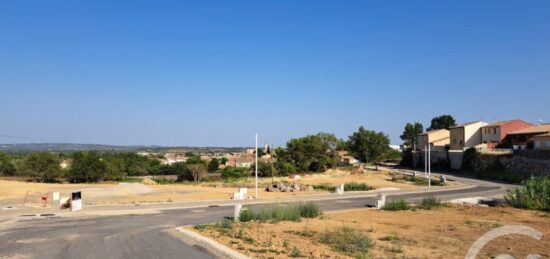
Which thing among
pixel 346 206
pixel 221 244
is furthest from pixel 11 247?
pixel 346 206

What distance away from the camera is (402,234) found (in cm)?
1588

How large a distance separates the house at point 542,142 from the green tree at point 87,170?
57606 millimetres

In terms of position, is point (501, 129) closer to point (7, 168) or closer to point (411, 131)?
point (411, 131)

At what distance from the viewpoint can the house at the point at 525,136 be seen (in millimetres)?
64863

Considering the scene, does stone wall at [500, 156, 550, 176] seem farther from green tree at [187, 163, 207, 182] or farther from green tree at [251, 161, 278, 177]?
green tree at [187, 163, 207, 182]

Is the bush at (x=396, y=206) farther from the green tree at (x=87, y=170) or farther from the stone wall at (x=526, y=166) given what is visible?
the green tree at (x=87, y=170)

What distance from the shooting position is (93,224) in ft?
61.2

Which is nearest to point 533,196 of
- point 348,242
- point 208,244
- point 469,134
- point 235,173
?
point 348,242

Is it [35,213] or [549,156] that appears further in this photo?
[549,156]

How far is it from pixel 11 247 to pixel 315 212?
12.6 metres

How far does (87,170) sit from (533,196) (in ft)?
177

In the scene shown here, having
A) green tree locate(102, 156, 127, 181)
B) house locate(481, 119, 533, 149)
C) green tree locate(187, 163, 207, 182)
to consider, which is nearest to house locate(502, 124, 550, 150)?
house locate(481, 119, 533, 149)

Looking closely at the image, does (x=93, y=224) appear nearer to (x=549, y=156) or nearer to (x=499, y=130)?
(x=549, y=156)

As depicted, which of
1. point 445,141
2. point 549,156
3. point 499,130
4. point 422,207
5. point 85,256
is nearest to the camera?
point 85,256
